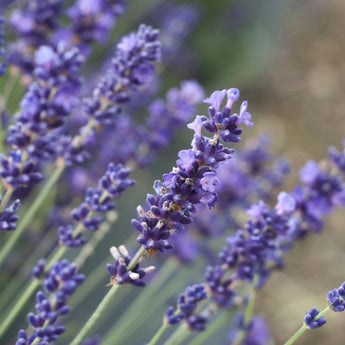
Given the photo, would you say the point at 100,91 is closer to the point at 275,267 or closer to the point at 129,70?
the point at 129,70

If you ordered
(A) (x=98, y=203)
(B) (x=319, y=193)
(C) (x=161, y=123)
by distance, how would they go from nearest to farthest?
(A) (x=98, y=203) < (B) (x=319, y=193) < (C) (x=161, y=123)

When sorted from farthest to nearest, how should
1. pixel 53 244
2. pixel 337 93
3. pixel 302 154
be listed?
pixel 337 93
pixel 302 154
pixel 53 244

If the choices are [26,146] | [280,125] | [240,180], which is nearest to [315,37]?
[280,125]

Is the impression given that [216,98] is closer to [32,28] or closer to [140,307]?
[32,28]

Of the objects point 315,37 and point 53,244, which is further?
point 315,37

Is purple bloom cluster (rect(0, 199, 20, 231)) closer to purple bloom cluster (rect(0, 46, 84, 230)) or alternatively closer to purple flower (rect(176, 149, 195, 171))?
purple bloom cluster (rect(0, 46, 84, 230))

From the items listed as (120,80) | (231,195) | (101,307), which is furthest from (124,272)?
(231,195)

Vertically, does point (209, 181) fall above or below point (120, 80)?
below
